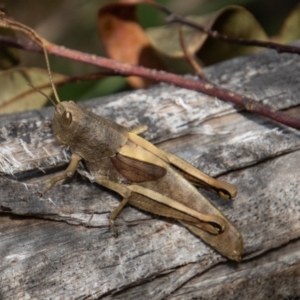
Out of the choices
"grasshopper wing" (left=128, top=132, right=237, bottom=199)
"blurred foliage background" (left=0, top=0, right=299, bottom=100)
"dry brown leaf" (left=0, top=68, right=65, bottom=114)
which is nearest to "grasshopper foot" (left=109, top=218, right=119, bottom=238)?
"grasshopper wing" (left=128, top=132, right=237, bottom=199)

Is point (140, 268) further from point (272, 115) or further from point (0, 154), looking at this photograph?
point (272, 115)

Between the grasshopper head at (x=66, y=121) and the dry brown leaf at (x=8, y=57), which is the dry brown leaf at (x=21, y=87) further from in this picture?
the grasshopper head at (x=66, y=121)

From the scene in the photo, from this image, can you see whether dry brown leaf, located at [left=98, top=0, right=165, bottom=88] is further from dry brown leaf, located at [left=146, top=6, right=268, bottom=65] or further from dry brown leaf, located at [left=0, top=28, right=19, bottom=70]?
dry brown leaf, located at [left=0, top=28, right=19, bottom=70]

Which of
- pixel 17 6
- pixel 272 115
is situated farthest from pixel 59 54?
pixel 17 6

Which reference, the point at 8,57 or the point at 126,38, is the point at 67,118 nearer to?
the point at 8,57

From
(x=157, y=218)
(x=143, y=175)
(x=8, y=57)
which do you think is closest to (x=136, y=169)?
(x=143, y=175)

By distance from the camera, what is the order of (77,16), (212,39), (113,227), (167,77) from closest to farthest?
1. (113,227)
2. (167,77)
3. (212,39)
4. (77,16)
